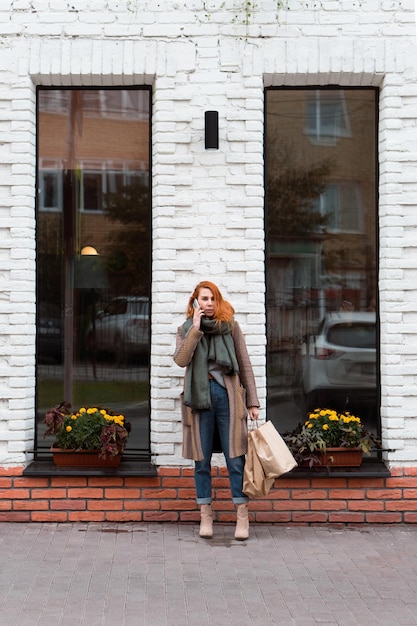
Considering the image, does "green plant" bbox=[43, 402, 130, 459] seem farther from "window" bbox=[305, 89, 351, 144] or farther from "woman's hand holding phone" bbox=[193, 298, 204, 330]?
"window" bbox=[305, 89, 351, 144]

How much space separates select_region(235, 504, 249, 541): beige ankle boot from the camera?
7520 millimetres

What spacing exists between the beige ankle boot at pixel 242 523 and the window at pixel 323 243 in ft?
3.37

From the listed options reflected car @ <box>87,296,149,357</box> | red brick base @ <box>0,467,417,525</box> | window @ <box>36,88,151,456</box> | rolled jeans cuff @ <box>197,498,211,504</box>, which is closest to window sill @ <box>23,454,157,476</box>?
red brick base @ <box>0,467,417,525</box>

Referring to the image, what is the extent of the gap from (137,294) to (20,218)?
1.17 metres

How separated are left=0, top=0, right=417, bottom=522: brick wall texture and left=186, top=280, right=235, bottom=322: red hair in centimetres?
41

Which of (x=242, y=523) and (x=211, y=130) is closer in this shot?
(x=242, y=523)

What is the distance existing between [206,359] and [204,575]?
1.69m

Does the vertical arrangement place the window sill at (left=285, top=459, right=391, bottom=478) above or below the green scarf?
below

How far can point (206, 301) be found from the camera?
7488mm

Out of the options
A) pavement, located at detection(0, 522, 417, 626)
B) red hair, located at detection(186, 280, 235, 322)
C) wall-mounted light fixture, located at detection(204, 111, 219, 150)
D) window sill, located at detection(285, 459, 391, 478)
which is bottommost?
pavement, located at detection(0, 522, 417, 626)

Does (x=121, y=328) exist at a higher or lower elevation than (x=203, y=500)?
higher

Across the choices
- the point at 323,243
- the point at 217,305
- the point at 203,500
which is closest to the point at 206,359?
the point at 217,305

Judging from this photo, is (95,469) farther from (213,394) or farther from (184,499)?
(213,394)

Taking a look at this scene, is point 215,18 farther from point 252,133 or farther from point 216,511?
point 216,511
